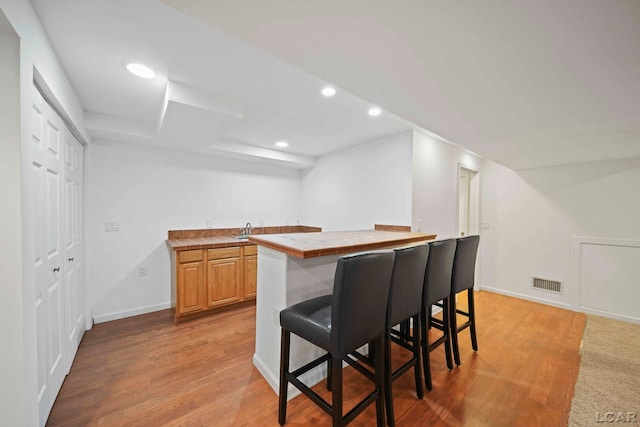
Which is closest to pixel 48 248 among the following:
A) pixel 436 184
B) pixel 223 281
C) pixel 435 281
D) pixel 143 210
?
pixel 143 210

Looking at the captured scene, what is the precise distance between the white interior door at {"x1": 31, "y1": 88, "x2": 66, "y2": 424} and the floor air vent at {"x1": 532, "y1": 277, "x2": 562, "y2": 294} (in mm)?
5392

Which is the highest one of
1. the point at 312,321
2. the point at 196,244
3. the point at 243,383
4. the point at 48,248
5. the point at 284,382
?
the point at 48,248

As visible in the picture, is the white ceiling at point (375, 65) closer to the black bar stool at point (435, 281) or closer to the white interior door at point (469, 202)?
the black bar stool at point (435, 281)

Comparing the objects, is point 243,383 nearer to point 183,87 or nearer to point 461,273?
point 461,273

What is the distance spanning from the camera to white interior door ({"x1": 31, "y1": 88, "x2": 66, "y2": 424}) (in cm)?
139

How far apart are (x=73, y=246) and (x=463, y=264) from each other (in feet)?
11.6

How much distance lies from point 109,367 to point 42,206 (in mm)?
1465

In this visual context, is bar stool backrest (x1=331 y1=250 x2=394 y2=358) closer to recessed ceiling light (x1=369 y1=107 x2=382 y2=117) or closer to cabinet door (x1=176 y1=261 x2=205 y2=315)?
recessed ceiling light (x1=369 y1=107 x2=382 y2=117)

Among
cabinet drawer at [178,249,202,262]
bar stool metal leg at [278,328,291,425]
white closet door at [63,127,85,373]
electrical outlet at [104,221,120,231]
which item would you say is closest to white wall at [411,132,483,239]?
bar stool metal leg at [278,328,291,425]

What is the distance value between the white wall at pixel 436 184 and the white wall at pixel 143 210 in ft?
8.79

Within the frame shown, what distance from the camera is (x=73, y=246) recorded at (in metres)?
2.24

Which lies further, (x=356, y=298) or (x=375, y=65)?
(x=356, y=298)

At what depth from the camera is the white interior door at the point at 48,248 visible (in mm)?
1390

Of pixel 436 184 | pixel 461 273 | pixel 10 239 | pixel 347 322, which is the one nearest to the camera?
pixel 10 239
